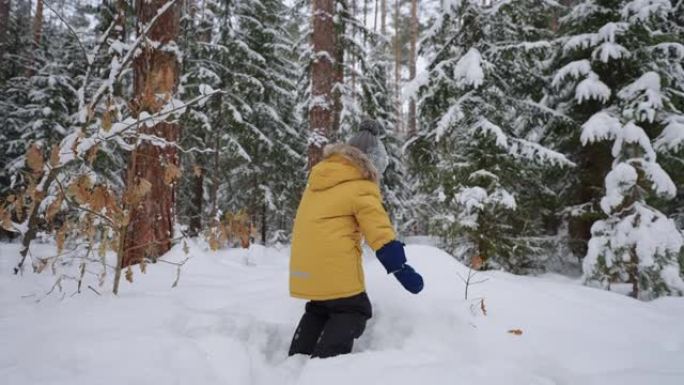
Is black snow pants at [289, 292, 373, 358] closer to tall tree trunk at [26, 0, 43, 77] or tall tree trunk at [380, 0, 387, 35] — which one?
tall tree trunk at [26, 0, 43, 77]

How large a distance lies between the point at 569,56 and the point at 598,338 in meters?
7.30

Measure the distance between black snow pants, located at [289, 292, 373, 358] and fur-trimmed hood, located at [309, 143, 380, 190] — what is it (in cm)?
84

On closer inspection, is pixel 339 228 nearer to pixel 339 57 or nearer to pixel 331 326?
pixel 331 326

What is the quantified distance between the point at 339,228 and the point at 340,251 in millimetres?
161

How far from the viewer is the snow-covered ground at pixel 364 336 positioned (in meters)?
2.23

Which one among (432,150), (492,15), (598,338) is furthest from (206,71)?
(598,338)

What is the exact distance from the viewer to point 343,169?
274cm

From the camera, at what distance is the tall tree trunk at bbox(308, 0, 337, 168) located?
277 inches

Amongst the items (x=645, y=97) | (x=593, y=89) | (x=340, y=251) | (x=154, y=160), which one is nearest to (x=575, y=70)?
(x=593, y=89)

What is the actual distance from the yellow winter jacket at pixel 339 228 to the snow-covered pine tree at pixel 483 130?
4.52 metres

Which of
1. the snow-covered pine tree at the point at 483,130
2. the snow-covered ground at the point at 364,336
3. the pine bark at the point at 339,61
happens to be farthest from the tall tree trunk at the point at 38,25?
the snow-covered ground at the point at 364,336

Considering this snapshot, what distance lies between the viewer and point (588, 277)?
6.64m

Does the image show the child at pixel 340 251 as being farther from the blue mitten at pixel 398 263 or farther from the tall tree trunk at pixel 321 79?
the tall tree trunk at pixel 321 79

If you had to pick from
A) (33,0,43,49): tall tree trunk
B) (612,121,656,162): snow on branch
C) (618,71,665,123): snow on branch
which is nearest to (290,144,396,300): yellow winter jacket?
(612,121,656,162): snow on branch
